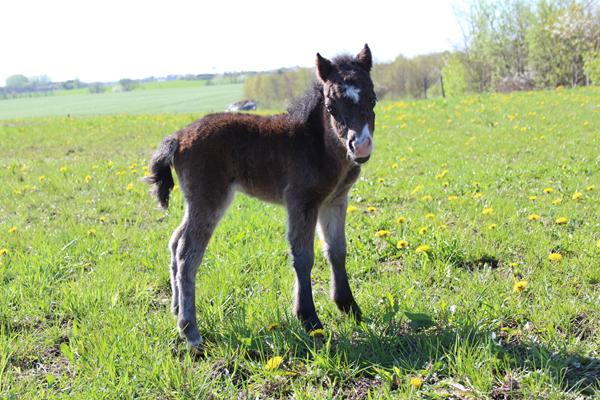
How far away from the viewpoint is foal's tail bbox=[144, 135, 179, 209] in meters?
3.56

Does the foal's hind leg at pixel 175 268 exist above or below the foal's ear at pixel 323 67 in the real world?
below

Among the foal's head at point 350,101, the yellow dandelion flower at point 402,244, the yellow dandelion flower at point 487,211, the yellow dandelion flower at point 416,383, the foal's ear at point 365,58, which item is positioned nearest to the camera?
the yellow dandelion flower at point 416,383

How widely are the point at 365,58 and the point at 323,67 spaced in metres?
0.33

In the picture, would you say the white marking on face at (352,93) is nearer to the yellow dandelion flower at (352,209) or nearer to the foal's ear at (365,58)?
the foal's ear at (365,58)

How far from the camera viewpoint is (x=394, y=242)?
4.56 m

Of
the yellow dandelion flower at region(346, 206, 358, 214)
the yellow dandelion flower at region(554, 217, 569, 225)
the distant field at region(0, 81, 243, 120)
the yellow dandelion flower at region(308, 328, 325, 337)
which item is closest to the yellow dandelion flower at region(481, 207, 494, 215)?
the yellow dandelion flower at region(554, 217, 569, 225)

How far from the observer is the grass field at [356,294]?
2705mm

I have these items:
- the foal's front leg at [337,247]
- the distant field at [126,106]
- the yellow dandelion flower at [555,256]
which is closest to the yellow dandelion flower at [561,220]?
the yellow dandelion flower at [555,256]

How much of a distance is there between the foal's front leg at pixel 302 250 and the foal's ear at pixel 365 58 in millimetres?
1034

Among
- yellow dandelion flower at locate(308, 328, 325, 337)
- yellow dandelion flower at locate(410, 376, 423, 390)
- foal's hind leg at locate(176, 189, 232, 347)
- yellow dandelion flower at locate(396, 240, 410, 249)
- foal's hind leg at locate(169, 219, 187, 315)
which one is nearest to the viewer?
yellow dandelion flower at locate(410, 376, 423, 390)

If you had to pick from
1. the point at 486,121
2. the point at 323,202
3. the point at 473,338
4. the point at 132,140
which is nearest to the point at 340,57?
the point at 323,202

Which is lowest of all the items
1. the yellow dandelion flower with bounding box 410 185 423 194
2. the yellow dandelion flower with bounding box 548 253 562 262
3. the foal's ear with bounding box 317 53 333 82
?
the yellow dandelion flower with bounding box 548 253 562 262

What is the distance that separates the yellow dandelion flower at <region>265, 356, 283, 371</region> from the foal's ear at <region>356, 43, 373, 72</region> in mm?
1984

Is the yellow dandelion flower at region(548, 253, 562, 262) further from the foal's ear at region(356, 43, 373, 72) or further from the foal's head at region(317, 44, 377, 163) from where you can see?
the foal's ear at region(356, 43, 373, 72)
